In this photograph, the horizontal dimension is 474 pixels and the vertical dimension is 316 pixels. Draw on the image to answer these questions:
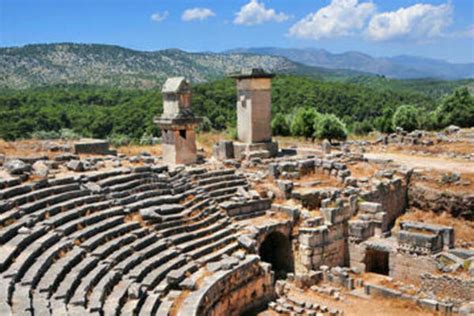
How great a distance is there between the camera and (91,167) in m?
17.6

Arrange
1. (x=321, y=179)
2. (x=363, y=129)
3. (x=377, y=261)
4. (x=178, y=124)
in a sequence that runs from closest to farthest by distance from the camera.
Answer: (x=377, y=261) < (x=178, y=124) < (x=321, y=179) < (x=363, y=129)

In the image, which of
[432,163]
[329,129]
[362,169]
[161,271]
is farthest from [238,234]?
[329,129]

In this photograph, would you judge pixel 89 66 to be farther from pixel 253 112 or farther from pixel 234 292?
pixel 234 292

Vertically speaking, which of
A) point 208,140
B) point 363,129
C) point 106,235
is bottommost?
point 106,235

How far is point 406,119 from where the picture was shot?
45812mm

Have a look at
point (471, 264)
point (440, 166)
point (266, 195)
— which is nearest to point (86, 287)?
point (266, 195)

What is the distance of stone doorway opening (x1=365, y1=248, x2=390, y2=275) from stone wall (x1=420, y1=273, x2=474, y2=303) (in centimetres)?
273

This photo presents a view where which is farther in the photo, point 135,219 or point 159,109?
point 159,109

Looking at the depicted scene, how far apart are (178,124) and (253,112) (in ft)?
14.3

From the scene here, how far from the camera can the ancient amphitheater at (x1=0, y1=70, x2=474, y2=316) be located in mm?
11664

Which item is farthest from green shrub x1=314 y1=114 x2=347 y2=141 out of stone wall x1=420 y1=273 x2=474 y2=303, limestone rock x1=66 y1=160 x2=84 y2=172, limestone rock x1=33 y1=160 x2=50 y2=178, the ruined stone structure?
limestone rock x1=33 y1=160 x2=50 y2=178

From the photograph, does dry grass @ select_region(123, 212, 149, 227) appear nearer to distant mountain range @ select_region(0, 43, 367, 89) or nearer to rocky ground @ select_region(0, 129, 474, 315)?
rocky ground @ select_region(0, 129, 474, 315)

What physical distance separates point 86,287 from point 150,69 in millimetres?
129487

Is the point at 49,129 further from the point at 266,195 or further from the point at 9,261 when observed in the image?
the point at 9,261
